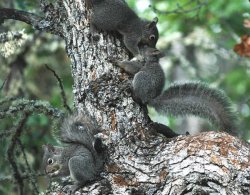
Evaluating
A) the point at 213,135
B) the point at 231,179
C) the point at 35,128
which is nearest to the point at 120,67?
the point at 213,135

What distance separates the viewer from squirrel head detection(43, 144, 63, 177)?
4.65m

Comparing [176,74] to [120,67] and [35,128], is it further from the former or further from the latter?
[120,67]

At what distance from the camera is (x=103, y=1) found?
205 inches

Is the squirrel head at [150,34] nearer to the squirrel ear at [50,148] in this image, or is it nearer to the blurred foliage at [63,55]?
the blurred foliage at [63,55]

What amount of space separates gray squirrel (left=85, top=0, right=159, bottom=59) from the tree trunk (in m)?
0.28

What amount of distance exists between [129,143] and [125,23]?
73.3 inches

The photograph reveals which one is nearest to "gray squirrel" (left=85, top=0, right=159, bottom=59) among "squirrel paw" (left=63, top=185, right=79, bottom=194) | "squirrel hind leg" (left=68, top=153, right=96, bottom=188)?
"squirrel hind leg" (left=68, top=153, right=96, bottom=188)

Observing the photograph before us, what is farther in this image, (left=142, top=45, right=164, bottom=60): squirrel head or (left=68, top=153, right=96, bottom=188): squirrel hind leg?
(left=142, top=45, right=164, bottom=60): squirrel head

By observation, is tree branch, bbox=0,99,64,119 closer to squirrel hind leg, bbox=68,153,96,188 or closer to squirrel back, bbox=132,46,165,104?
squirrel hind leg, bbox=68,153,96,188

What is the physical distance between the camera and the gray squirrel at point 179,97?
4109 millimetres

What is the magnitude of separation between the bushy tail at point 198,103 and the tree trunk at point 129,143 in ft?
1.87

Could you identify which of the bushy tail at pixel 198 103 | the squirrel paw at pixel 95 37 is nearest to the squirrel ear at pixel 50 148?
the bushy tail at pixel 198 103

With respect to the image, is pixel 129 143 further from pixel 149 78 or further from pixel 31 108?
pixel 149 78

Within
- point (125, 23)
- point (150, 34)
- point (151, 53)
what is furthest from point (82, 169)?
point (150, 34)
